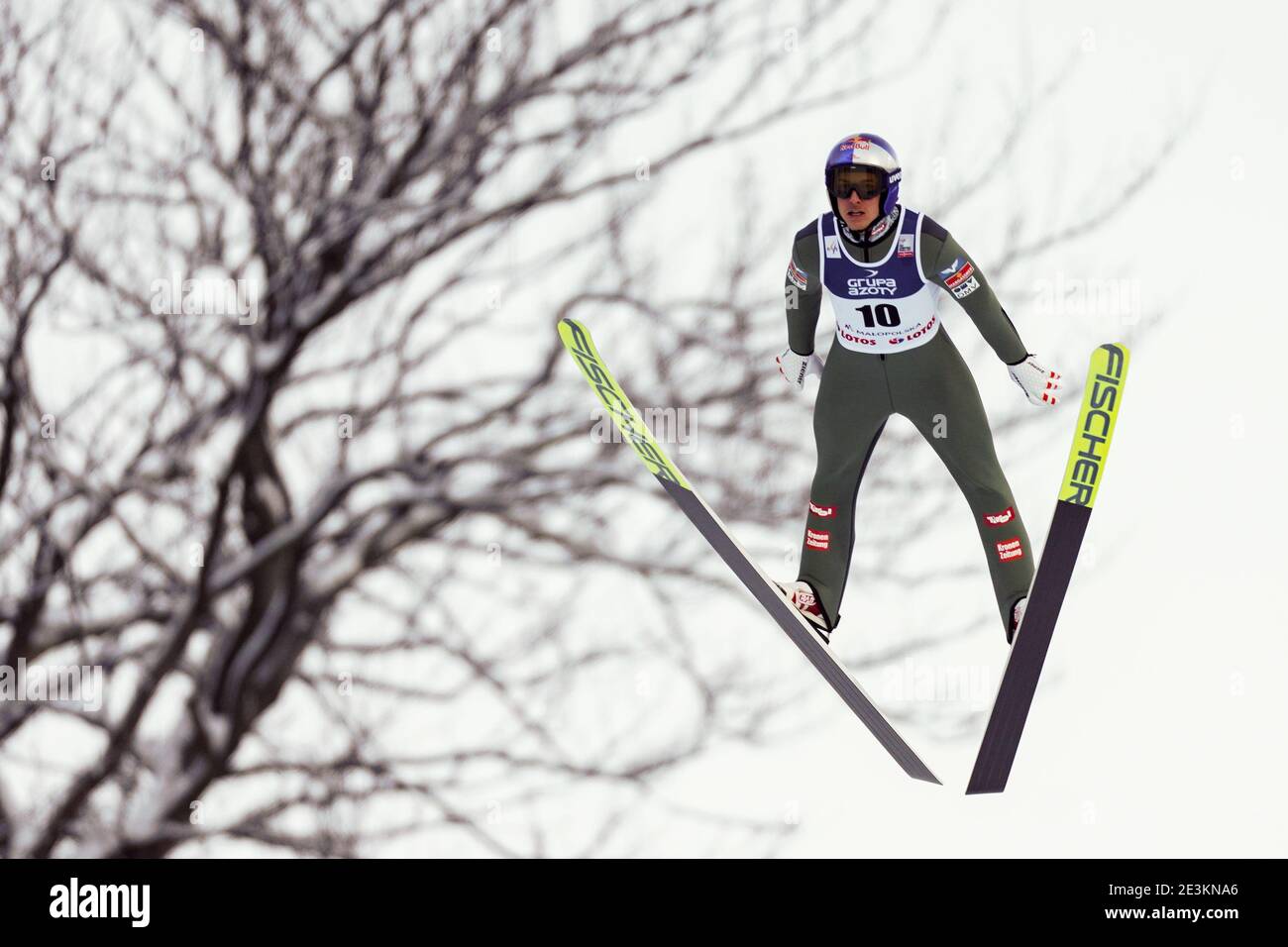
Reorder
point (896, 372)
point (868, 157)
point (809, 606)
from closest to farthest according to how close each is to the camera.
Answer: point (868, 157)
point (896, 372)
point (809, 606)

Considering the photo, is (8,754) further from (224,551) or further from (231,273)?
(231,273)

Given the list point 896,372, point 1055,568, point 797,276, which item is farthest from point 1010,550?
point 797,276

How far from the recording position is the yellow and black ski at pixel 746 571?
4309mm

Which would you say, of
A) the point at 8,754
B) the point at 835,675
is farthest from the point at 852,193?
the point at 8,754

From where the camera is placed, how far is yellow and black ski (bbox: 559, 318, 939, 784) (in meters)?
4.31

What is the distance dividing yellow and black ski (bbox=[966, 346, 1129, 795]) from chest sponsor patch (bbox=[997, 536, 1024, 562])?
188 millimetres

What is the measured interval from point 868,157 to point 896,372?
2.25 ft

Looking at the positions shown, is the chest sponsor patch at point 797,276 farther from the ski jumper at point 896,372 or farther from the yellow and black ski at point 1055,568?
the yellow and black ski at point 1055,568

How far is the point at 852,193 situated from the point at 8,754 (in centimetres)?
689

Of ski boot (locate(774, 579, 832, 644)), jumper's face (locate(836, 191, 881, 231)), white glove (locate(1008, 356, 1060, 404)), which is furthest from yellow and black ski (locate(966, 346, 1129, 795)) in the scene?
jumper's face (locate(836, 191, 881, 231))

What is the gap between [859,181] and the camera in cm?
396

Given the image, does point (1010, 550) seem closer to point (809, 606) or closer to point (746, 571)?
point (809, 606)

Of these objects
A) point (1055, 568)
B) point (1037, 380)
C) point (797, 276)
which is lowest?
point (1055, 568)

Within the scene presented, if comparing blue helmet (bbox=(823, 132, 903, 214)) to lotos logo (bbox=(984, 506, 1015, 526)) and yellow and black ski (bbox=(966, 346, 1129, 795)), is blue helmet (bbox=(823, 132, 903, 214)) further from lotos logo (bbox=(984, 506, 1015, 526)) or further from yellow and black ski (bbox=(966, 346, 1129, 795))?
lotos logo (bbox=(984, 506, 1015, 526))
